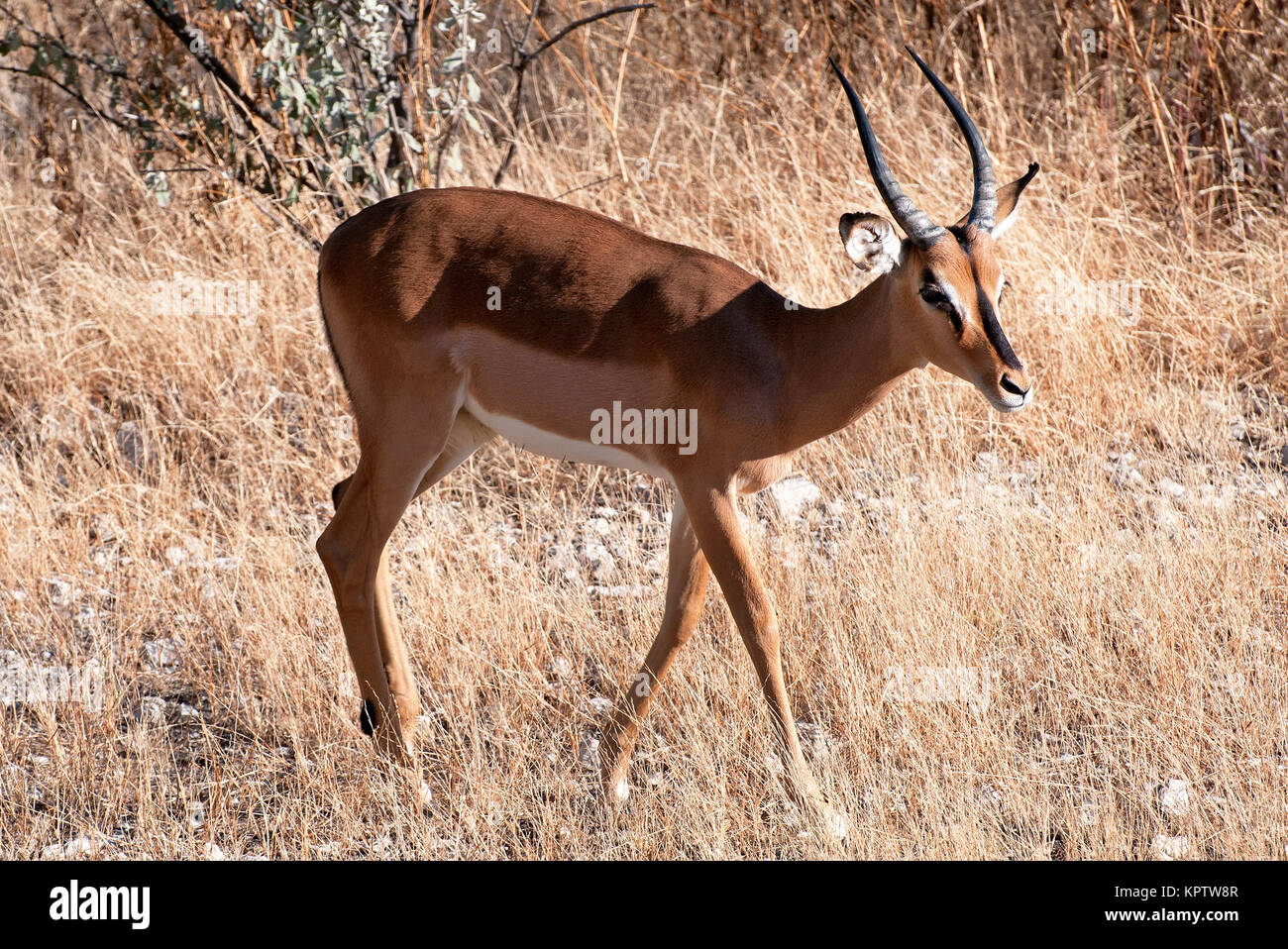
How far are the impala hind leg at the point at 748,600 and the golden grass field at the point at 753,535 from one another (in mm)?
89

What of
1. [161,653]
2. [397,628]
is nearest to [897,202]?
[397,628]

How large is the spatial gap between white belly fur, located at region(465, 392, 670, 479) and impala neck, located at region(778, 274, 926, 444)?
45 cm

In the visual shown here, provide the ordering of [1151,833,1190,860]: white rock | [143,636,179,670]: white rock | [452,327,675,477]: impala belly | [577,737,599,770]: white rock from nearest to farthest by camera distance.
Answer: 1. [1151,833,1190,860]: white rock
2. [452,327,675,477]: impala belly
3. [577,737,599,770]: white rock
4. [143,636,179,670]: white rock

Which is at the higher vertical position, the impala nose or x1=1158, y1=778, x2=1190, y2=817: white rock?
the impala nose

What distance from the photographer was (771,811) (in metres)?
3.82

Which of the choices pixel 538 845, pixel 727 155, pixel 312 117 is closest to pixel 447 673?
pixel 538 845

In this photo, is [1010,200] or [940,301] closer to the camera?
[940,301]

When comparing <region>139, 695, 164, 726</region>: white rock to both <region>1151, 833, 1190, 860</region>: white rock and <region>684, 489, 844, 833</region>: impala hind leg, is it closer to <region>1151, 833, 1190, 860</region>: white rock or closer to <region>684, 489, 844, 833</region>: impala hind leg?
<region>684, 489, 844, 833</region>: impala hind leg

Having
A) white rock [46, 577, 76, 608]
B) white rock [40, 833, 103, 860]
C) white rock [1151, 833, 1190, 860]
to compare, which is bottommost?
white rock [1151, 833, 1190, 860]

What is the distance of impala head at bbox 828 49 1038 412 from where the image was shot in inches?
135

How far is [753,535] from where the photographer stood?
5.11 metres

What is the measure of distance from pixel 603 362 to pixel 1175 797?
6.36 ft

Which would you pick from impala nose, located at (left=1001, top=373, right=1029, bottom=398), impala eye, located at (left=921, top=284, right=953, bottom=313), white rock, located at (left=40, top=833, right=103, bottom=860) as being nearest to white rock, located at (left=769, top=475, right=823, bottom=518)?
impala eye, located at (left=921, top=284, right=953, bottom=313)

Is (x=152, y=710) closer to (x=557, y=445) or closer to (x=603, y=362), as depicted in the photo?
(x=557, y=445)
